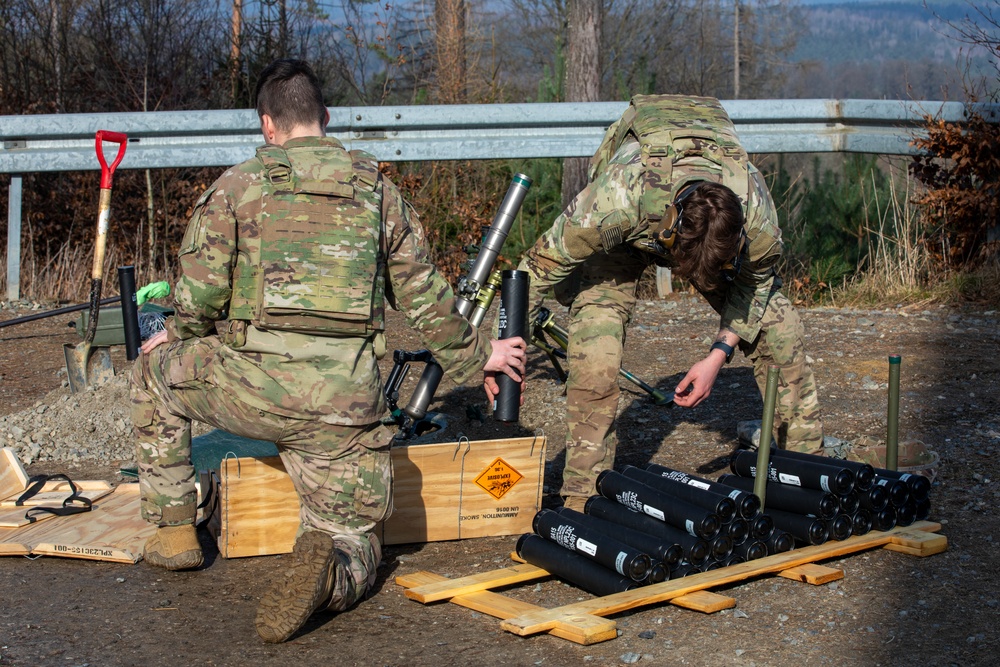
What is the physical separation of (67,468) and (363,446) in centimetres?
274

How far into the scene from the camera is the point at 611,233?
180 inches

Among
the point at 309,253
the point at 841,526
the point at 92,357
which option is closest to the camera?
the point at 309,253

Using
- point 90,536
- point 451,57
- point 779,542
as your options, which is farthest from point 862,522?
point 451,57

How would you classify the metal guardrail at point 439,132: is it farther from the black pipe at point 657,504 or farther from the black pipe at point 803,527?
the black pipe at point 803,527

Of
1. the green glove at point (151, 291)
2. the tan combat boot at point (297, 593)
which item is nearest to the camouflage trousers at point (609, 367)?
the tan combat boot at point (297, 593)

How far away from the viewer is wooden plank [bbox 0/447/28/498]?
521cm

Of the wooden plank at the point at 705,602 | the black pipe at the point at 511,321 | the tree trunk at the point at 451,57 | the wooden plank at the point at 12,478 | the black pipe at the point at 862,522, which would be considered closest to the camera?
the wooden plank at the point at 705,602

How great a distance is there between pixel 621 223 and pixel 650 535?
1303 millimetres

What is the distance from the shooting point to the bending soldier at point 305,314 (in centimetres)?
399

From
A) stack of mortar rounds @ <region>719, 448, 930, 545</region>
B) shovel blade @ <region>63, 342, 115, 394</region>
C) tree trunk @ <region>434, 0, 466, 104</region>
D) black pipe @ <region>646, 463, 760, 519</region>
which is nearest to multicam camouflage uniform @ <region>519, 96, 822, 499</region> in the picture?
black pipe @ <region>646, 463, 760, 519</region>

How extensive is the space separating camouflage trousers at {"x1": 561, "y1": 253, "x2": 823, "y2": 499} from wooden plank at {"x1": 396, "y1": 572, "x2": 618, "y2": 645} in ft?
3.08

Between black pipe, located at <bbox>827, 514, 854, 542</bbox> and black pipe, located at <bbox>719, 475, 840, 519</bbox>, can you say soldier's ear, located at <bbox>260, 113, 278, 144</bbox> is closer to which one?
Answer: black pipe, located at <bbox>719, 475, 840, 519</bbox>

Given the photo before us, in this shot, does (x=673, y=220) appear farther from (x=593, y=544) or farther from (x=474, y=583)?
(x=474, y=583)

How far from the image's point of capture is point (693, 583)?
4.00 m
